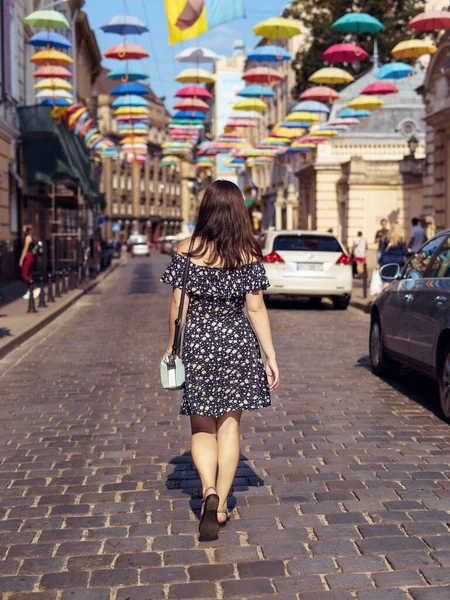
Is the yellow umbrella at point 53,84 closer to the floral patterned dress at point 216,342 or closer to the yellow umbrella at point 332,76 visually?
the yellow umbrella at point 332,76

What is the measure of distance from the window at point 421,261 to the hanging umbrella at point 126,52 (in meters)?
16.3

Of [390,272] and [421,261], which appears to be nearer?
[421,261]

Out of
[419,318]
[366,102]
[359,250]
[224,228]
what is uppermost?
[366,102]

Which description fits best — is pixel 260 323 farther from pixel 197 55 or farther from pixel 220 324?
pixel 197 55

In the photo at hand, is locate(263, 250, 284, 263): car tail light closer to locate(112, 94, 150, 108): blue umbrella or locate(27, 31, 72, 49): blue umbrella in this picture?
locate(27, 31, 72, 49): blue umbrella

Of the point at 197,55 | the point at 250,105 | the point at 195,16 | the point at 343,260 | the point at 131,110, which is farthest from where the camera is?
the point at 131,110

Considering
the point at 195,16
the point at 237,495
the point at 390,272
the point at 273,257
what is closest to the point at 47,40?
the point at 195,16

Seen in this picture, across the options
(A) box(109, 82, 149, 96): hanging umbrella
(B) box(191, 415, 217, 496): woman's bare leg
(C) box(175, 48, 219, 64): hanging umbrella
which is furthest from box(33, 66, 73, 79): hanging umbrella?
(B) box(191, 415, 217, 496): woman's bare leg

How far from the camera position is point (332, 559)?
14.0 ft

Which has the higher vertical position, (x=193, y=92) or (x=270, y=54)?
(x=270, y=54)

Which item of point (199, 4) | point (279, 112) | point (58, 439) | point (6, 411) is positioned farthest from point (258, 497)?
point (279, 112)

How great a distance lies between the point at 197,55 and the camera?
27.4 metres

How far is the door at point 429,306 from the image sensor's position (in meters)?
7.81

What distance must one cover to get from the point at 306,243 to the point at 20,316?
19.5 feet
